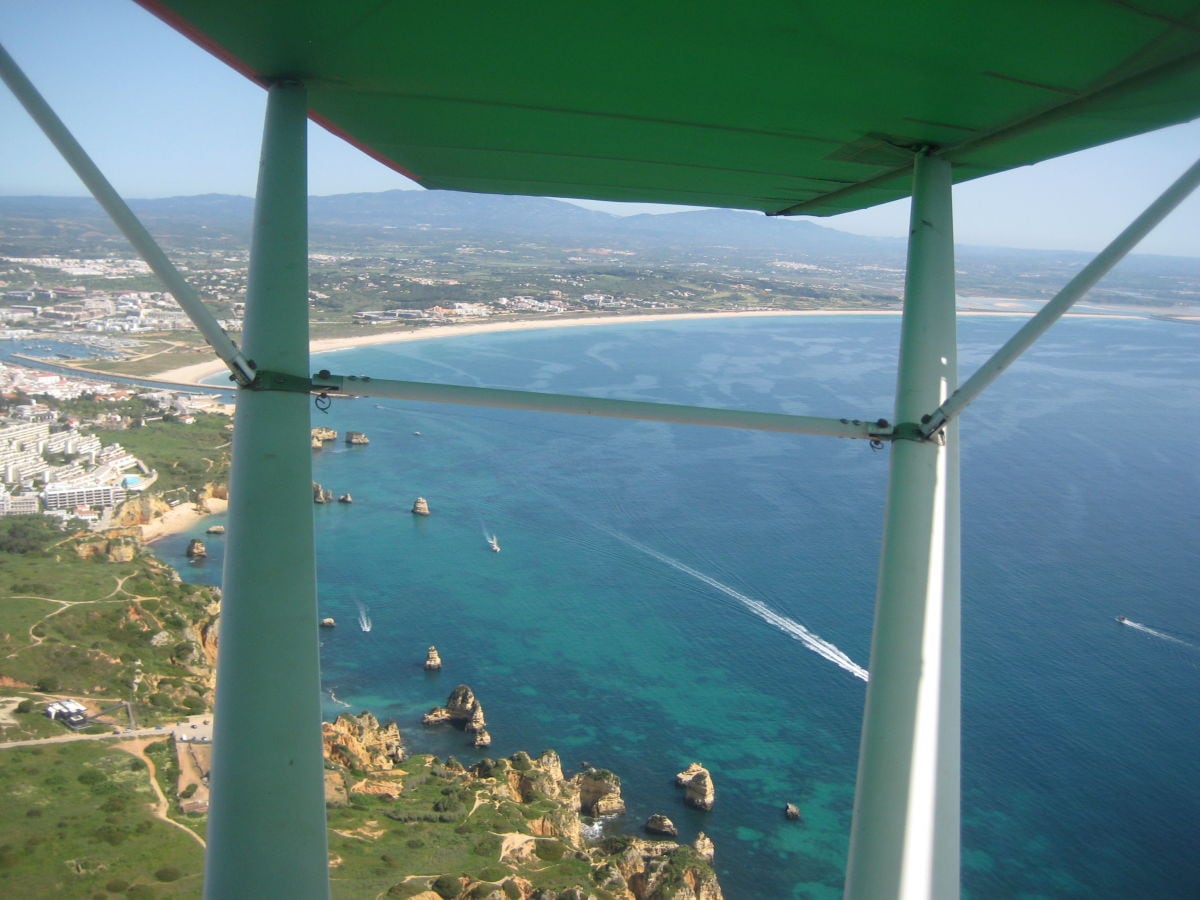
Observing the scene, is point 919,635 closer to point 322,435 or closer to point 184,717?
point 184,717

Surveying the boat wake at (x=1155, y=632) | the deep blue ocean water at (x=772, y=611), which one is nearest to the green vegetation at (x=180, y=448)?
the deep blue ocean water at (x=772, y=611)

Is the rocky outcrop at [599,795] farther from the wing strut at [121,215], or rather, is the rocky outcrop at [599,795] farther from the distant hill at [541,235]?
the wing strut at [121,215]

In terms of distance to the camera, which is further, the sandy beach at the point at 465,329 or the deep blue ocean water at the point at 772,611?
the sandy beach at the point at 465,329

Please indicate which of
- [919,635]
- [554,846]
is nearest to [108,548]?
[554,846]

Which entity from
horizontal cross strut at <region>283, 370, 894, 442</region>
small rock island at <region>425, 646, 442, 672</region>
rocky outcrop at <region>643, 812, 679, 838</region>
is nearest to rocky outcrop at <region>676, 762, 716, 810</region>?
rocky outcrop at <region>643, 812, 679, 838</region>

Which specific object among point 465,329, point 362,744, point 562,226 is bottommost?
point 362,744
